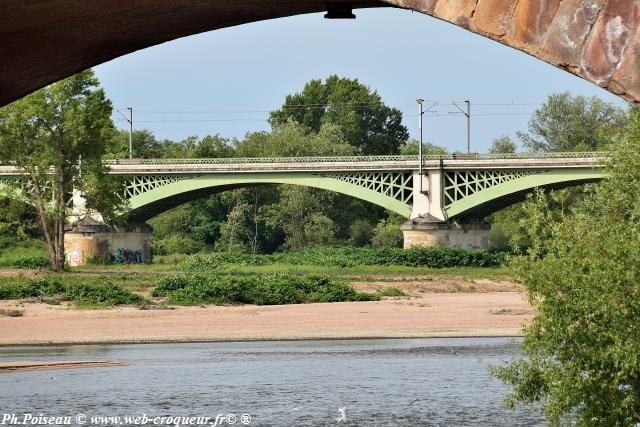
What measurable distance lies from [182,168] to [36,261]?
12.4m

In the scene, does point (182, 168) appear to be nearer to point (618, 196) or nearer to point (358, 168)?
point (358, 168)

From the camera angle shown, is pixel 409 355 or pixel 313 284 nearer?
pixel 409 355

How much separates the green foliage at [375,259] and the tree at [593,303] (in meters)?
53.9

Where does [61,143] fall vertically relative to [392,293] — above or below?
above

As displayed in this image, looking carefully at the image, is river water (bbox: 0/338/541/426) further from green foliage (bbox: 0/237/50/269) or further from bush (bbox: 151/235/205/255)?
bush (bbox: 151/235/205/255)

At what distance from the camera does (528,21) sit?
434cm

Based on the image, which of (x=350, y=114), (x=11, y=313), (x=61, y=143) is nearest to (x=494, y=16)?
(x=11, y=313)

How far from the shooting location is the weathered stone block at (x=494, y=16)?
14.4ft

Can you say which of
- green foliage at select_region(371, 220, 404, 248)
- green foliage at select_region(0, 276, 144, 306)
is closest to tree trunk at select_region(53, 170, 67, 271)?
green foliage at select_region(0, 276, 144, 306)

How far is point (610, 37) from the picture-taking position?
4.16 metres

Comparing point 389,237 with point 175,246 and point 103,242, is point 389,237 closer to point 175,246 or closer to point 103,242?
point 175,246

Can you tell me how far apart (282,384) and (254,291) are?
21336mm

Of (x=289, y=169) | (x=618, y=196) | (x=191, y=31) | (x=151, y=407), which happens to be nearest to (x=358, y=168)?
(x=289, y=169)

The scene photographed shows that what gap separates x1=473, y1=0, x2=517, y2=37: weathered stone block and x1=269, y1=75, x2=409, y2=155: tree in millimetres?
123441
